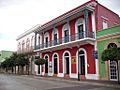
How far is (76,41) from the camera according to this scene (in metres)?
20.9

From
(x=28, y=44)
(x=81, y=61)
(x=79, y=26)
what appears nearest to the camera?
(x=81, y=61)

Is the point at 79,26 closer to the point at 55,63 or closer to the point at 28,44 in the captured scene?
the point at 55,63

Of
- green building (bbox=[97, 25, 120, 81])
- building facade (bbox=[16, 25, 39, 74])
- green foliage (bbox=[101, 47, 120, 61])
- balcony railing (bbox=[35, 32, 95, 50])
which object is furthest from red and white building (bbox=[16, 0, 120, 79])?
building facade (bbox=[16, 25, 39, 74])

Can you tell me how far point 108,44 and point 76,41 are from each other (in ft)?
12.5

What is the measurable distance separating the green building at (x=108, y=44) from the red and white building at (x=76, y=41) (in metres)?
0.67

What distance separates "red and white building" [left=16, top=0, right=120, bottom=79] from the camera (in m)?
20.6

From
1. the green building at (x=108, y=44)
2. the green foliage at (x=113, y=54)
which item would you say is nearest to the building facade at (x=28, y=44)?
the green building at (x=108, y=44)

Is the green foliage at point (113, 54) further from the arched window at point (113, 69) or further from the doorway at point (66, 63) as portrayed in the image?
the doorway at point (66, 63)

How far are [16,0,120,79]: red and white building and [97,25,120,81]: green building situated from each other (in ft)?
2.19

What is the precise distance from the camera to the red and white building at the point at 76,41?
20.6m

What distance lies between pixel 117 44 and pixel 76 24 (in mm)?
7068

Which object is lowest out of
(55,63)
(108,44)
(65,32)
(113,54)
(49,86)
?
(49,86)

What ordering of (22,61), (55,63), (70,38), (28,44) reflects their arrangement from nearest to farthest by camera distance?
(70,38), (55,63), (22,61), (28,44)

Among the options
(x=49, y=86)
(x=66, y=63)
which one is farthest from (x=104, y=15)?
(x=49, y=86)
